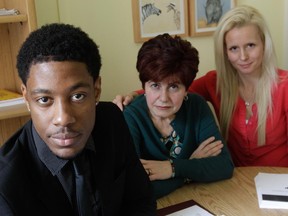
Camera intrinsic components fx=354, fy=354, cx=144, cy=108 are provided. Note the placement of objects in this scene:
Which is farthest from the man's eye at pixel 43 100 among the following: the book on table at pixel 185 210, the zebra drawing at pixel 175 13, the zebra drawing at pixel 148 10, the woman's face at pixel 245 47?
the zebra drawing at pixel 175 13

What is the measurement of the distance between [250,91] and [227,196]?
0.84 metres

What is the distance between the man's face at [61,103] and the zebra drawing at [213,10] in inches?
68.9

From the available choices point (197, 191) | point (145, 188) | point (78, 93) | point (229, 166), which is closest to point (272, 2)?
point (229, 166)

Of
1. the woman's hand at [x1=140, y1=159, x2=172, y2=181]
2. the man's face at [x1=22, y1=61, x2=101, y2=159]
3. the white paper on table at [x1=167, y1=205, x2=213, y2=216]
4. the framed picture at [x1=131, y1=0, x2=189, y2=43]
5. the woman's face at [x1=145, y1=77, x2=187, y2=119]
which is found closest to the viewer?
the man's face at [x1=22, y1=61, x2=101, y2=159]

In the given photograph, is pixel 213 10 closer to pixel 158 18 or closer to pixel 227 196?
pixel 158 18

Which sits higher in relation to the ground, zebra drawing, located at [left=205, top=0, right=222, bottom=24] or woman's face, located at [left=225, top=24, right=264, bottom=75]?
zebra drawing, located at [left=205, top=0, right=222, bottom=24]

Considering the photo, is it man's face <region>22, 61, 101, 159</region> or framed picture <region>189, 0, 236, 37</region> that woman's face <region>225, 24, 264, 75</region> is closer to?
framed picture <region>189, 0, 236, 37</region>

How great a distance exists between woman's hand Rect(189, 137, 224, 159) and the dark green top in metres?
0.03

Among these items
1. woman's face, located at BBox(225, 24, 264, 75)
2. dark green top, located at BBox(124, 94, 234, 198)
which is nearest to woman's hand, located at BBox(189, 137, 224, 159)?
dark green top, located at BBox(124, 94, 234, 198)

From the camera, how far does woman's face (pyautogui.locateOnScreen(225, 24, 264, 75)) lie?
6.40 feet

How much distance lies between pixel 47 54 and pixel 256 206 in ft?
3.26

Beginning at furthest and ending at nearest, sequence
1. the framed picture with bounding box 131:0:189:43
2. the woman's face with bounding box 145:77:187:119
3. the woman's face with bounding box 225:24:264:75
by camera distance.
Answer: the framed picture with bounding box 131:0:189:43, the woman's face with bounding box 225:24:264:75, the woman's face with bounding box 145:77:187:119

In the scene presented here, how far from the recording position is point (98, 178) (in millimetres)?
1040

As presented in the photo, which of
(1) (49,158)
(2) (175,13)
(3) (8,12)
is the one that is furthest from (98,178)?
(2) (175,13)
